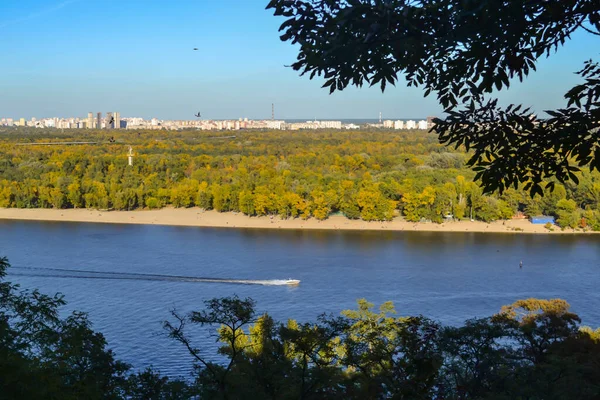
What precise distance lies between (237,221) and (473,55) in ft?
38.6

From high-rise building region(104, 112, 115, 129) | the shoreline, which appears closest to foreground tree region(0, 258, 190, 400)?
the shoreline

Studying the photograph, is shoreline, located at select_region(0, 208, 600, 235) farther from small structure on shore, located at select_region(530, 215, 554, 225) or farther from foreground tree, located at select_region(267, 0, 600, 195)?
foreground tree, located at select_region(267, 0, 600, 195)

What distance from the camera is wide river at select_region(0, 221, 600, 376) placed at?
6297 millimetres

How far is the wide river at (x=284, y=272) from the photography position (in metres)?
6.30

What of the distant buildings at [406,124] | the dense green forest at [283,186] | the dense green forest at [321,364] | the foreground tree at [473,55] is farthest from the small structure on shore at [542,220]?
the distant buildings at [406,124]

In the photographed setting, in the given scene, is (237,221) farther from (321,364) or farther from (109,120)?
(109,120)

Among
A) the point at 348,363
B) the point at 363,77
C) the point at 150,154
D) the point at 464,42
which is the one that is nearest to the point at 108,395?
the point at 348,363

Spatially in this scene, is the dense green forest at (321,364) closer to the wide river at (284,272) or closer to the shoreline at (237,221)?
the wide river at (284,272)

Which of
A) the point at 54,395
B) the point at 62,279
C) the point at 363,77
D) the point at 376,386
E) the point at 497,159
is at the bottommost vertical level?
the point at 62,279

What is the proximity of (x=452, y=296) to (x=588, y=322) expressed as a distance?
1357mm

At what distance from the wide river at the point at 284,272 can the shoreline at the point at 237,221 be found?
53 centimetres

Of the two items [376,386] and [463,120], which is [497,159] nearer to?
[463,120]

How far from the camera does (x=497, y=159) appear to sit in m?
1.31

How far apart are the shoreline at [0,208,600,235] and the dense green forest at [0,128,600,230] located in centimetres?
20
